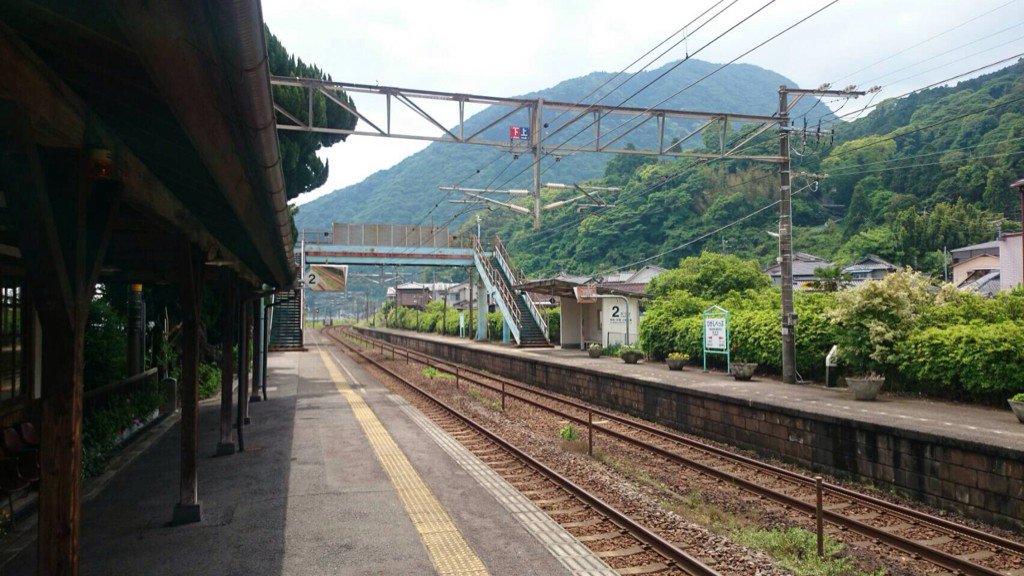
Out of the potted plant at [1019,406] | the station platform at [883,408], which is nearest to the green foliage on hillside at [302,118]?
the station platform at [883,408]

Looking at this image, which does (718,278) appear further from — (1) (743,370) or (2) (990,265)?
(2) (990,265)

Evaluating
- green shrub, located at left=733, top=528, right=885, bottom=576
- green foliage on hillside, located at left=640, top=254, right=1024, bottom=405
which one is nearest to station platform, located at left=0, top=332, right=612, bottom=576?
green shrub, located at left=733, top=528, right=885, bottom=576

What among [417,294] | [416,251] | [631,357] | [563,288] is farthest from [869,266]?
[417,294]

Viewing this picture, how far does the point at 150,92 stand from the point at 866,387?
38.3 feet

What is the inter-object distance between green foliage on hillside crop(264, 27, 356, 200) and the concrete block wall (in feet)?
35.3

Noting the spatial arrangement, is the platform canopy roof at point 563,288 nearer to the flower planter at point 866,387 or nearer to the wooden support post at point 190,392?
the flower planter at point 866,387

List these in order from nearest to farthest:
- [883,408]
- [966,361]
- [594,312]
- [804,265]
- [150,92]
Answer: [150,92], [883,408], [966,361], [594,312], [804,265]

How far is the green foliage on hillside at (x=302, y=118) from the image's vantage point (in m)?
16.8

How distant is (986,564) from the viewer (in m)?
5.60

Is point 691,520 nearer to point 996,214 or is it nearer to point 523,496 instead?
point 523,496

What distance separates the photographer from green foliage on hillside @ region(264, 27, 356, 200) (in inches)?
663

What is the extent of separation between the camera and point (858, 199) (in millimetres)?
59375

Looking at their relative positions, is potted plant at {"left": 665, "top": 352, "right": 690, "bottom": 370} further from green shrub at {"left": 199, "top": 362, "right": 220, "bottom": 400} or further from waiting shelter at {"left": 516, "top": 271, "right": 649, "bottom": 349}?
green shrub at {"left": 199, "top": 362, "right": 220, "bottom": 400}

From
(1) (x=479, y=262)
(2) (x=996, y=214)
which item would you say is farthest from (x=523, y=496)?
(2) (x=996, y=214)
